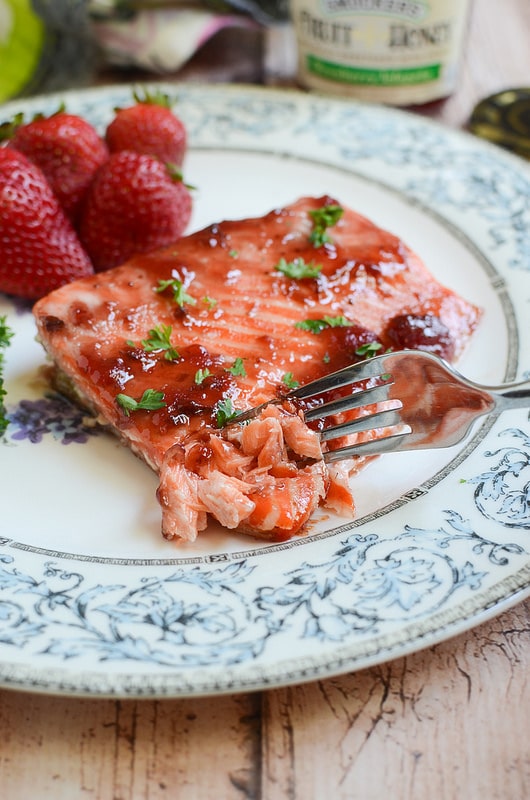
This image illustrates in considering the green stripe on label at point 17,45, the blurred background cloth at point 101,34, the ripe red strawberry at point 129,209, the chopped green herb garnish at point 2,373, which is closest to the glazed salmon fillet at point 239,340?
the chopped green herb garnish at point 2,373

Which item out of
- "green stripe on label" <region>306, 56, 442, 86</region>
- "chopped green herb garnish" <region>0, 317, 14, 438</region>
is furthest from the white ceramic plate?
"green stripe on label" <region>306, 56, 442, 86</region>

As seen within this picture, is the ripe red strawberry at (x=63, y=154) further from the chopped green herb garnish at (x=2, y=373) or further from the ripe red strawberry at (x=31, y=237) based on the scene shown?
the chopped green herb garnish at (x=2, y=373)

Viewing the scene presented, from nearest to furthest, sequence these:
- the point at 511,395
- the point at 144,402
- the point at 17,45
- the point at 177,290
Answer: the point at 511,395 < the point at 144,402 < the point at 177,290 < the point at 17,45

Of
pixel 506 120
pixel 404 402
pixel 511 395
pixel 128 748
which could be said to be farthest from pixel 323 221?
pixel 128 748

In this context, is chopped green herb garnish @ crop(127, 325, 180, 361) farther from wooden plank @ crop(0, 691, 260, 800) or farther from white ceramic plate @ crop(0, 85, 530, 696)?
wooden plank @ crop(0, 691, 260, 800)

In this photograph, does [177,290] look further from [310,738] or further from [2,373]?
[310,738]

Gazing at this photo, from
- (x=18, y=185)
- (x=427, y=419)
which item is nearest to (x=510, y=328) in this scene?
(x=427, y=419)
